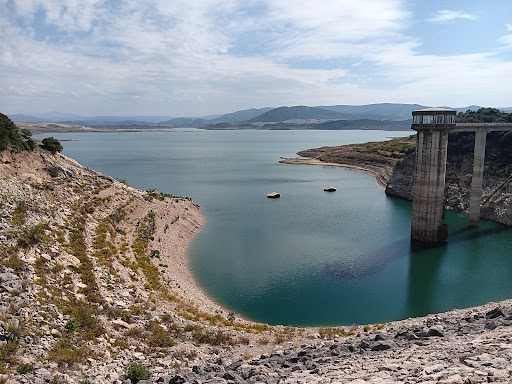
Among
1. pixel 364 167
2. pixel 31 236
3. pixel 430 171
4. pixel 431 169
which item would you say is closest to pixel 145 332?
pixel 31 236

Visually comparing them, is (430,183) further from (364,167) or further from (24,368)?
(364,167)

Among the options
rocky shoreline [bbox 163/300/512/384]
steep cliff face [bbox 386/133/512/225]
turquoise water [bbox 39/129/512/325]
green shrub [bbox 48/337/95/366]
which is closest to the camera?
rocky shoreline [bbox 163/300/512/384]

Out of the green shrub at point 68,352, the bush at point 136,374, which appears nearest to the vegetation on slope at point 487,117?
the bush at point 136,374

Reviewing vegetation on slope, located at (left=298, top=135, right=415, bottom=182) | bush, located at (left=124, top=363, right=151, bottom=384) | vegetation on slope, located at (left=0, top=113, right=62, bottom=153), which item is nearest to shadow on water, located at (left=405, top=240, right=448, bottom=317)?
bush, located at (left=124, top=363, right=151, bottom=384)

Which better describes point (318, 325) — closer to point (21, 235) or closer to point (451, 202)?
point (21, 235)

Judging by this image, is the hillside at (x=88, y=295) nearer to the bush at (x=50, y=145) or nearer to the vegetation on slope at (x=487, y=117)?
the bush at (x=50, y=145)

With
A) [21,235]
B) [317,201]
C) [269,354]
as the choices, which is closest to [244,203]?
[317,201]

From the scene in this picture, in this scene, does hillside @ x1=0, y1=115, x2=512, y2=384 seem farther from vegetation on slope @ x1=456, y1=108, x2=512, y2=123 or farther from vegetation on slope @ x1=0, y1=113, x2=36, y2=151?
vegetation on slope @ x1=456, y1=108, x2=512, y2=123

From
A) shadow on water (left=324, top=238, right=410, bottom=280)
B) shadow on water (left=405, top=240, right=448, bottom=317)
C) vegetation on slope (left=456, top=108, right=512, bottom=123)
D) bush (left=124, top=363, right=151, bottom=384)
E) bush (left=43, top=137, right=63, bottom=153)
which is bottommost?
shadow on water (left=405, top=240, right=448, bottom=317)
